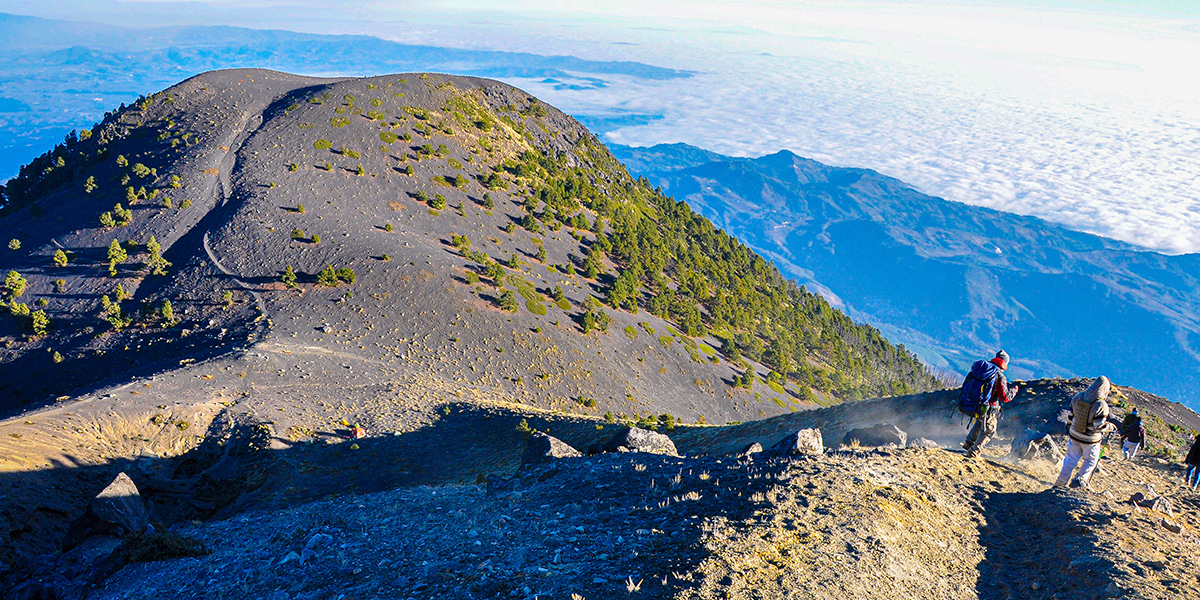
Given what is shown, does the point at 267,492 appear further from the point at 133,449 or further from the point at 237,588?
the point at 237,588

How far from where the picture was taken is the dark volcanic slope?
43.8 metres

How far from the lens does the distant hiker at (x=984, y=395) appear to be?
55.1 feet

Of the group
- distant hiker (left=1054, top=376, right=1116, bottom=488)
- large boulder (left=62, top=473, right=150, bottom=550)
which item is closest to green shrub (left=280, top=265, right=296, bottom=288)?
large boulder (left=62, top=473, right=150, bottom=550)

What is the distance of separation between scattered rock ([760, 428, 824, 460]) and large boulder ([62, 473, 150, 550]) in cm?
2068

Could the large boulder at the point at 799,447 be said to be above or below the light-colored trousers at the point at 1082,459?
below

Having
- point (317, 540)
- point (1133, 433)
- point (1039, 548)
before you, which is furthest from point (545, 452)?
point (1133, 433)

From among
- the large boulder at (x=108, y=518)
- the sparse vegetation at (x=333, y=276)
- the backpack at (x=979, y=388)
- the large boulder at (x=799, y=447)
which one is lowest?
the large boulder at (x=108, y=518)

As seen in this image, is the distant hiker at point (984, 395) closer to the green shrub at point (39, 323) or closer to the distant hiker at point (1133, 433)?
the distant hiker at point (1133, 433)

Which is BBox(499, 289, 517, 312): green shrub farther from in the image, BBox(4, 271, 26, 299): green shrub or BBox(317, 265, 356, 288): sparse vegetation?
BBox(4, 271, 26, 299): green shrub

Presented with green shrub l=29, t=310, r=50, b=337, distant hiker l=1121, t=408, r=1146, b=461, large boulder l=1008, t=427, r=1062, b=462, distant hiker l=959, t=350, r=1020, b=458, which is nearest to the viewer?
distant hiker l=959, t=350, r=1020, b=458

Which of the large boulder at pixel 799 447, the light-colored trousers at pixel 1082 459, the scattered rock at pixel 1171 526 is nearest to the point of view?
the scattered rock at pixel 1171 526

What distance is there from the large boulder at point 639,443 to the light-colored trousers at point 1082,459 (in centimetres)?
1211

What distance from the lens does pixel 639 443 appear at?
2222cm

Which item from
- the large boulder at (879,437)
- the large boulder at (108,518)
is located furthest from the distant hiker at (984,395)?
the large boulder at (108,518)
